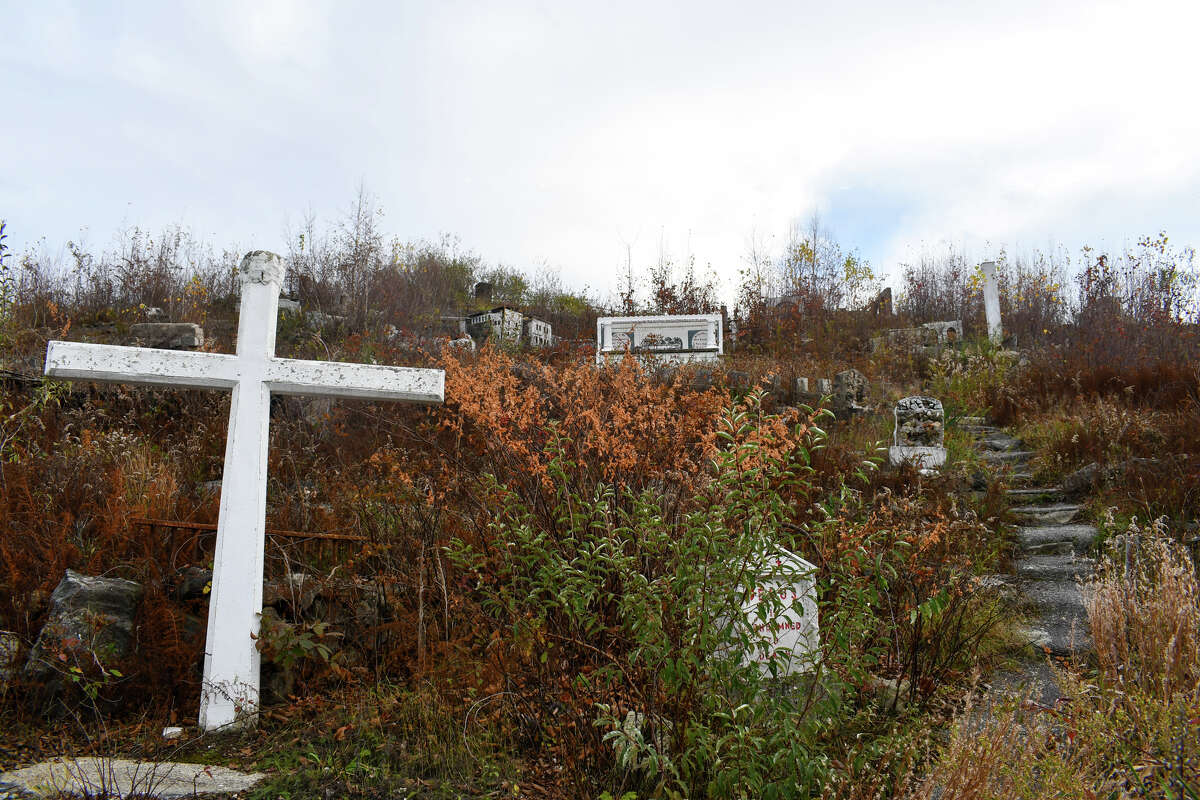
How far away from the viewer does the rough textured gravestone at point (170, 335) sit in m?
8.62

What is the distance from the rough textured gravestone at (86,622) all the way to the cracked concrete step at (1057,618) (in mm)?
4685

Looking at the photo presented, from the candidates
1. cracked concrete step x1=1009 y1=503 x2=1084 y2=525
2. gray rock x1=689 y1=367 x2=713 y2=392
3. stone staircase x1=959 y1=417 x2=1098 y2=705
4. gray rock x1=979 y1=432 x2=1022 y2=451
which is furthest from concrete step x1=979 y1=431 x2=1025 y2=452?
gray rock x1=689 y1=367 x2=713 y2=392

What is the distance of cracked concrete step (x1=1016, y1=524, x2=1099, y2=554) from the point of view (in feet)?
19.5

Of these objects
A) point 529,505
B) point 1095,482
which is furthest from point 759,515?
point 1095,482

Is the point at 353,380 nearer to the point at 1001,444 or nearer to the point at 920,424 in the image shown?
the point at 920,424

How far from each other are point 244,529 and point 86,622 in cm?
83

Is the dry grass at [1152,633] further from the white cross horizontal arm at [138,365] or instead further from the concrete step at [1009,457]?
the concrete step at [1009,457]

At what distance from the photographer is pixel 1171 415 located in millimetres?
7703

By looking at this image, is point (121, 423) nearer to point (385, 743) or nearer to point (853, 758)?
point (385, 743)

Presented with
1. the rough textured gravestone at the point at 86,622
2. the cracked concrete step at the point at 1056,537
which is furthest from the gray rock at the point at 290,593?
the cracked concrete step at the point at 1056,537

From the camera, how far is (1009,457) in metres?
8.55

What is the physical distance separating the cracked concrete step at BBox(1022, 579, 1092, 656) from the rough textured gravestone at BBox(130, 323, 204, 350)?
828 centimetres

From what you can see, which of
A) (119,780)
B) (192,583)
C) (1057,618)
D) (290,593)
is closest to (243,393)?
(290,593)

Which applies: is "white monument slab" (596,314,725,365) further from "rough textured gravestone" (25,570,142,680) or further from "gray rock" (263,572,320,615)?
"rough textured gravestone" (25,570,142,680)
